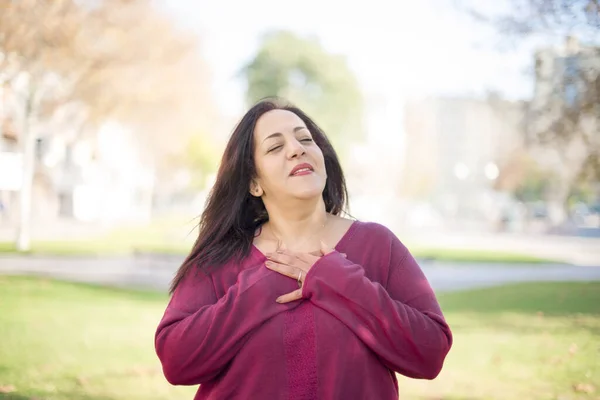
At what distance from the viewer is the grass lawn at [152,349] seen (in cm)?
445

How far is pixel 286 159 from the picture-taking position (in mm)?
2215

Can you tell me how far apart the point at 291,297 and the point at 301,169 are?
444 millimetres

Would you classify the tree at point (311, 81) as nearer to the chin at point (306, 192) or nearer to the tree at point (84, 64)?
the tree at point (84, 64)

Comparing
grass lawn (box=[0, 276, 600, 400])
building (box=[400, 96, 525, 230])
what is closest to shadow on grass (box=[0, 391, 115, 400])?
grass lawn (box=[0, 276, 600, 400])

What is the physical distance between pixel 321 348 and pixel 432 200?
66212 mm

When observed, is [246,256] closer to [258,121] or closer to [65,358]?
[258,121]

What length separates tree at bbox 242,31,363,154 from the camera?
1152 inches

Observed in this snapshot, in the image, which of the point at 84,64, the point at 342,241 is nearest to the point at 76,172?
the point at 84,64

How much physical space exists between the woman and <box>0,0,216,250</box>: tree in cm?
489

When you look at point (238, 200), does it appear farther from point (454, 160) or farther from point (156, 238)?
point (454, 160)

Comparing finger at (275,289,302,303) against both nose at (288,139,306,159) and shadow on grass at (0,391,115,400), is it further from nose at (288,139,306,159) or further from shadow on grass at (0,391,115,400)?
shadow on grass at (0,391,115,400)

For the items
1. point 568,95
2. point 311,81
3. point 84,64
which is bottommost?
point 568,95

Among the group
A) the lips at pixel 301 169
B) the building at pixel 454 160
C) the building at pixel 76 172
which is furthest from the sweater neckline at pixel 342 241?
the building at pixel 454 160

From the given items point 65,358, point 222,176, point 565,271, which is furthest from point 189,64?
point 222,176
